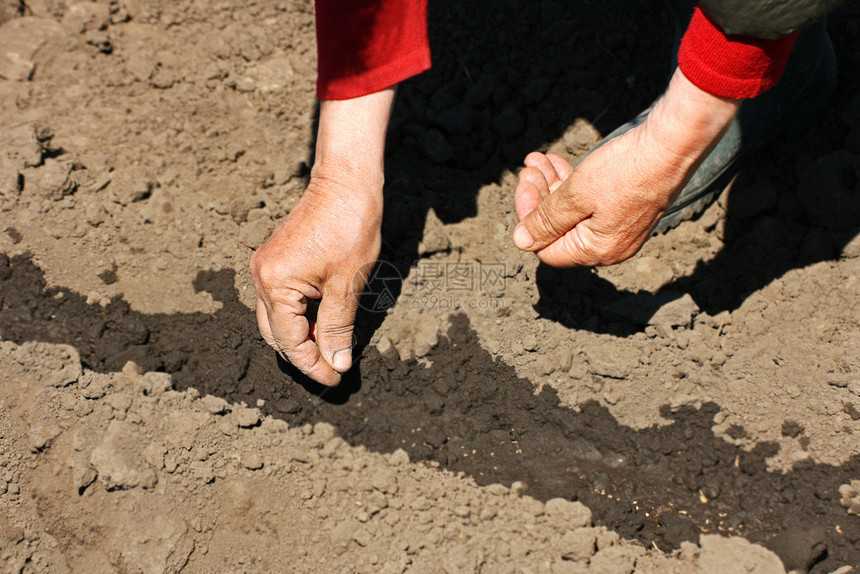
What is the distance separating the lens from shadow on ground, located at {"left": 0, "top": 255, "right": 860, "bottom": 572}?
173 cm

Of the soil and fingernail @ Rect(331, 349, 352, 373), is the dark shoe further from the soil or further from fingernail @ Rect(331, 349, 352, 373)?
fingernail @ Rect(331, 349, 352, 373)

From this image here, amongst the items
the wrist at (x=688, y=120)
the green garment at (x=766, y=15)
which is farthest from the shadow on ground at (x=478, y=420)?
the green garment at (x=766, y=15)

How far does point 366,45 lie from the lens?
1642 mm

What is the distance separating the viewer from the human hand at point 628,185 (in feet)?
4.52

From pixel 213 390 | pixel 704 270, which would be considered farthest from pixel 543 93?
pixel 213 390

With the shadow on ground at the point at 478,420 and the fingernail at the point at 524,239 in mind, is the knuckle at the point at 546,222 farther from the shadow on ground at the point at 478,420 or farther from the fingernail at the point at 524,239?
the shadow on ground at the point at 478,420

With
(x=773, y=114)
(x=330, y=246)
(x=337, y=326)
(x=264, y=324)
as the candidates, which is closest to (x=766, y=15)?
(x=773, y=114)

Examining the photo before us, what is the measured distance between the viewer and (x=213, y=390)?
186cm

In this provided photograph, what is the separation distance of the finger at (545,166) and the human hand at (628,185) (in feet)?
0.89

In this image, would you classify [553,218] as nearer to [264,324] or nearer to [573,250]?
[573,250]

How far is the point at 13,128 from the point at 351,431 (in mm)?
1658

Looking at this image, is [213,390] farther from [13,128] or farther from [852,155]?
[852,155]

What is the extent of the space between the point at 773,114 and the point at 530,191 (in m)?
0.86

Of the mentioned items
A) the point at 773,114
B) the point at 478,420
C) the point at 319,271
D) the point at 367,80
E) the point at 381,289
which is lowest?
the point at 478,420
